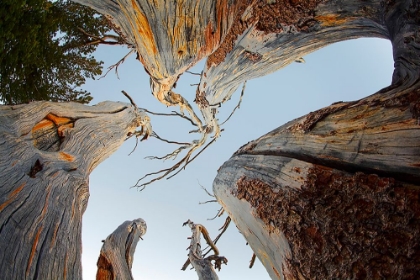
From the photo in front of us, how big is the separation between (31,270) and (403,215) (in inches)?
59.3

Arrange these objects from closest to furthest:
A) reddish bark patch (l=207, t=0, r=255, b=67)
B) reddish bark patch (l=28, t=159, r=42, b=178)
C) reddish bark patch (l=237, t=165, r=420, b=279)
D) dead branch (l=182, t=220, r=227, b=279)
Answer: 1. reddish bark patch (l=237, t=165, r=420, b=279)
2. reddish bark patch (l=28, t=159, r=42, b=178)
3. reddish bark patch (l=207, t=0, r=255, b=67)
4. dead branch (l=182, t=220, r=227, b=279)

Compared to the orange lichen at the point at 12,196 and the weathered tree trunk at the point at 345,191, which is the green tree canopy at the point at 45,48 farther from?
the weathered tree trunk at the point at 345,191

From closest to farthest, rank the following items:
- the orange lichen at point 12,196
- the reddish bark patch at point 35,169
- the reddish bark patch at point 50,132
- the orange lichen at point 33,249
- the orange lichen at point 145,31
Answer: the orange lichen at point 33,249
the orange lichen at point 12,196
the reddish bark patch at point 35,169
the reddish bark patch at point 50,132
the orange lichen at point 145,31

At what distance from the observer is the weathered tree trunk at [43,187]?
1.43 meters

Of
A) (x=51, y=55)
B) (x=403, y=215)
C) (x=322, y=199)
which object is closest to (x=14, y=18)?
(x=51, y=55)

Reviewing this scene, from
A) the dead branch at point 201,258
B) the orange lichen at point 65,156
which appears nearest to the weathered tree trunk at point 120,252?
the dead branch at point 201,258

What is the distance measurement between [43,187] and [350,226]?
1.70 metres

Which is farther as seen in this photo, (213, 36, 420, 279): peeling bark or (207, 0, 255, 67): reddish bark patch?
(207, 0, 255, 67): reddish bark patch

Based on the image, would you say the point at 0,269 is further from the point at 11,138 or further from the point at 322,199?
the point at 322,199

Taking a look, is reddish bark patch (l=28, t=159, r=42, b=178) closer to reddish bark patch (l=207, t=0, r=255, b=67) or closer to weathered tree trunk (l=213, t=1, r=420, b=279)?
weathered tree trunk (l=213, t=1, r=420, b=279)

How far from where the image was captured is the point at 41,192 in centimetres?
185

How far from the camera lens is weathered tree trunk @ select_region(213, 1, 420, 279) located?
3.39ft

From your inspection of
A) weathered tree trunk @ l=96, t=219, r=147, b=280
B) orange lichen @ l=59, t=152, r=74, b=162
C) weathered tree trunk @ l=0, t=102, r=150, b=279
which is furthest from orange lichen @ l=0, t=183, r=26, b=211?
weathered tree trunk @ l=96, t=219, r=147, b=280

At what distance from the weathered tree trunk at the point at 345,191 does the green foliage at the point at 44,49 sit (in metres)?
4.62
